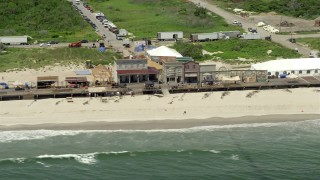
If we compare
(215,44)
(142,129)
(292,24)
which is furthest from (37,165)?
(292,24)

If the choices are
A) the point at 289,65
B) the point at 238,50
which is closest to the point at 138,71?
the point at 289,65

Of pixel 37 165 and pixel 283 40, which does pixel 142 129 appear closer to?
pixel 37 165

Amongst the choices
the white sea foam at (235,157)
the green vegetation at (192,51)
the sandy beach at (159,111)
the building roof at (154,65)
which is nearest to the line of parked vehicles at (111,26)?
the green vegetation at (192,51)

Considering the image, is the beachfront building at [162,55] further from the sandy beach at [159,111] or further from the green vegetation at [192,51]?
the sandy beach at [159,111]

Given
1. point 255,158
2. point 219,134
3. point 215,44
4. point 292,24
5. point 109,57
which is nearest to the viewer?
point 255,158

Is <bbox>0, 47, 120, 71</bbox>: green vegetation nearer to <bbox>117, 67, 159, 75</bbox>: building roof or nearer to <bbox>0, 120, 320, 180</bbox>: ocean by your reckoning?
<bbox>117, 67, 159, 75</bbox>: building roof

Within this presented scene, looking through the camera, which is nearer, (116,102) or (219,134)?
(219,134)
